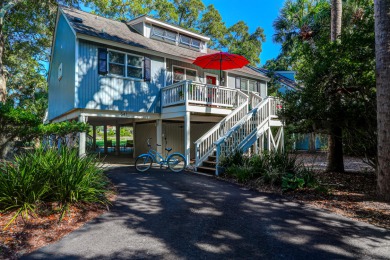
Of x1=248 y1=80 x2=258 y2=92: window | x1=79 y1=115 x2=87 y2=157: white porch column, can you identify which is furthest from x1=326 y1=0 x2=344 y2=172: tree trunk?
x1=79 y1=115 x2=87 y2=157: white porch column

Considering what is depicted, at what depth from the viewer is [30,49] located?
19.8m

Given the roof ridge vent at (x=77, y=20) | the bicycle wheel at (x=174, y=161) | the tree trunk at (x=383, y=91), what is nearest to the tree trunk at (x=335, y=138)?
the tree trunk at (x=383, y=91)

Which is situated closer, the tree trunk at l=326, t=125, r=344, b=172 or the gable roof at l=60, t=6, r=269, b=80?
the tree trunk at l=326, t=125, r=344, b=172

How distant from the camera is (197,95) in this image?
10.9 metres

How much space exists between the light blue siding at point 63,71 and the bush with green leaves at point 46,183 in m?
5.67

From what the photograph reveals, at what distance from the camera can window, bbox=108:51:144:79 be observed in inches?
423

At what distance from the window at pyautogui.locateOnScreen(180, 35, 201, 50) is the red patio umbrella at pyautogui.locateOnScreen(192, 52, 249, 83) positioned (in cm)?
435

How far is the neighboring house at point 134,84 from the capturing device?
1006 centimetres

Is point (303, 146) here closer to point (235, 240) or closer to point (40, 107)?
point (235, 240)

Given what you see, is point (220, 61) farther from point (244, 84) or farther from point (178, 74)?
point (244, 84)

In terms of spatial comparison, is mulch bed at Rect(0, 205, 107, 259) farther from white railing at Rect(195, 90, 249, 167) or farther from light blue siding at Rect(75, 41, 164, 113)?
light blue siding at Rect(75, 41, 164, 113)

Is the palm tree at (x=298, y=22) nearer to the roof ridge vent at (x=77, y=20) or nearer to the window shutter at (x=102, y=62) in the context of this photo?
the window shutter at (x=102, y=62)

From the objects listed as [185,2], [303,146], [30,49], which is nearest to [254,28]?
[185,2]

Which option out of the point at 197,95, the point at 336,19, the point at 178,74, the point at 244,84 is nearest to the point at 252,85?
the point at 244,84
